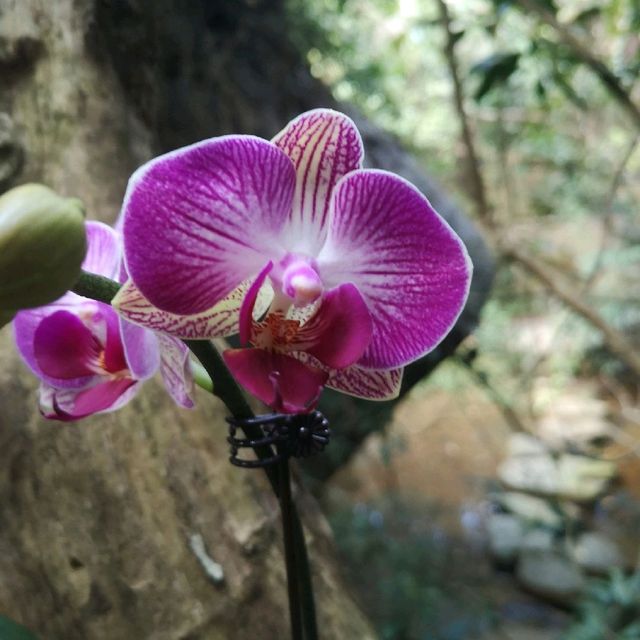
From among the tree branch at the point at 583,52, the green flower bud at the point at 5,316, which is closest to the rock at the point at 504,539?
the tree branch at the point at 583,52

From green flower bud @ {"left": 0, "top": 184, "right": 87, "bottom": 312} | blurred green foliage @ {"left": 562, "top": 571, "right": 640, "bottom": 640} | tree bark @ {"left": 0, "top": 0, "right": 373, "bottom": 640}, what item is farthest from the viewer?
blurred green foliage @ {"left": 562, "top": 571, "right": 640, "bottom": 640}

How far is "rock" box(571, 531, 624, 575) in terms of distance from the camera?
210cm

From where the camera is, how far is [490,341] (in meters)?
2.91

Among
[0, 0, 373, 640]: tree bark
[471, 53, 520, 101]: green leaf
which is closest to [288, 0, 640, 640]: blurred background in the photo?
[471, 53, 520, 101]: green leaf

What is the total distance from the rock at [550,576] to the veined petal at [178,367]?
193 centimetres

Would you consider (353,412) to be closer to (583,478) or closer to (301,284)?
(301,284)

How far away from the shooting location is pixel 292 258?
335mm

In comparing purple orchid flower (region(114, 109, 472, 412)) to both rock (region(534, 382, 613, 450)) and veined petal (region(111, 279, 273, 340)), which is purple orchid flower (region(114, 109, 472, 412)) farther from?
rock (region(534, 382, 613, 450))

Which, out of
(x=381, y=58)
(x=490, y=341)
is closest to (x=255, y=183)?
(x=381, y=58)

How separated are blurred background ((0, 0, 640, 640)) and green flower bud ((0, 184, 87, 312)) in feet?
1.51

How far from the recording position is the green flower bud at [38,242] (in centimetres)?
24

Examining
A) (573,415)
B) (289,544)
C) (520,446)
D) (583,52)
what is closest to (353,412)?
(583,52)

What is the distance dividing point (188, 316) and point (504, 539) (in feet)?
7.59

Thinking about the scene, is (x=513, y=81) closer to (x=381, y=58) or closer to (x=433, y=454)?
(x=381, y=58)
